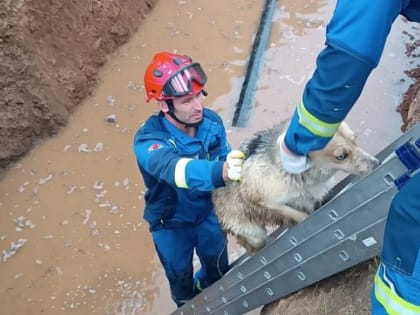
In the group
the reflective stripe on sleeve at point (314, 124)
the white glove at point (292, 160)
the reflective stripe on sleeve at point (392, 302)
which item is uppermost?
the reflective stripe on sleeve at point (314, 124)

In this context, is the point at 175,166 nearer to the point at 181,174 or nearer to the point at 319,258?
the point at 181,174

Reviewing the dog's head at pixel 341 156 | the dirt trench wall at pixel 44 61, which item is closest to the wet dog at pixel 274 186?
the dog's head at pixel 341 156

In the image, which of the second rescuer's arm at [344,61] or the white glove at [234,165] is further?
the white glove at [234,165]

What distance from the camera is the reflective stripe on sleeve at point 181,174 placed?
3646 millimetres

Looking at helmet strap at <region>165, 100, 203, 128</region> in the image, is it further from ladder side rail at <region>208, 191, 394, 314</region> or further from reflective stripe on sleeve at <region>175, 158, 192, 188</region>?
ladder side rail at <region>208, 191, 394, 314</region>

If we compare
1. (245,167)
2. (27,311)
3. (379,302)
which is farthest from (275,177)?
(27,311)

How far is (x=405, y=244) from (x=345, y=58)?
2.82 ft

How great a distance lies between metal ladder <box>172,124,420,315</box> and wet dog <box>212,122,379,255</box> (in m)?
0.12

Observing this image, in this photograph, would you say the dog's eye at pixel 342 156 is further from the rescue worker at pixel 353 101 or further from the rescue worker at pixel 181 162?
the rescue worker at pixel 181 162

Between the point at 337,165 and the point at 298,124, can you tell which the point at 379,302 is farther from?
the point at 337,165

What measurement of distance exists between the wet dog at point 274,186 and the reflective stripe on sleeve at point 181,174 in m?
0.48

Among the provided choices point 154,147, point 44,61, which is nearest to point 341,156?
point 154,147

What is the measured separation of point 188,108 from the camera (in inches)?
165

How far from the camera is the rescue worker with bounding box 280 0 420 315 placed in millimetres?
2252
